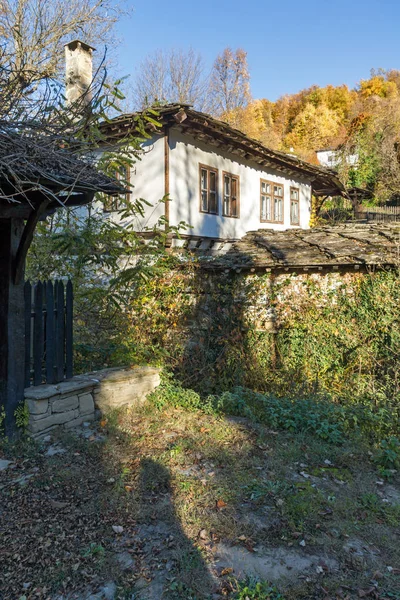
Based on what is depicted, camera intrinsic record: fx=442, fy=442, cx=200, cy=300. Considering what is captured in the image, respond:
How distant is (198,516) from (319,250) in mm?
5882

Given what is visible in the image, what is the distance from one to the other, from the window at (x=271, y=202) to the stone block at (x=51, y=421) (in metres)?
12.3

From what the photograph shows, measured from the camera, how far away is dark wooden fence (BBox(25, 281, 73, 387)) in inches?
179

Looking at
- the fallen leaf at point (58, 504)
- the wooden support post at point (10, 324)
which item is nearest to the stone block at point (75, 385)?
the wooden support post at point (10, 324)

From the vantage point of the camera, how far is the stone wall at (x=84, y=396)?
14.4 feet

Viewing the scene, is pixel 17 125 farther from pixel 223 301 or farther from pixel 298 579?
pixel 223 301

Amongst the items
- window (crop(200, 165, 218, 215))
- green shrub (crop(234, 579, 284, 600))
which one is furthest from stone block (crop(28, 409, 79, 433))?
window (crop(200, 165, 218, 215))

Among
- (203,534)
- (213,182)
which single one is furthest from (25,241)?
(213,182)

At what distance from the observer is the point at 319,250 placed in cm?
810

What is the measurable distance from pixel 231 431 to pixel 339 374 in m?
3.39

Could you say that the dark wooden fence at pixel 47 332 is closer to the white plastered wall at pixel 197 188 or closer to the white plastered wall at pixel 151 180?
the white plastered wall at pixel 197 188

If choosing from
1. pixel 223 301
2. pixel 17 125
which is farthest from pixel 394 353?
pixel 17 125

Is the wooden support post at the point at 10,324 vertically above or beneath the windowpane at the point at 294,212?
beneath

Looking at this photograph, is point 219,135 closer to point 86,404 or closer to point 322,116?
point 86,404

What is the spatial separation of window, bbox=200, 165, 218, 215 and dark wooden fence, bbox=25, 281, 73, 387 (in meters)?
8.41
